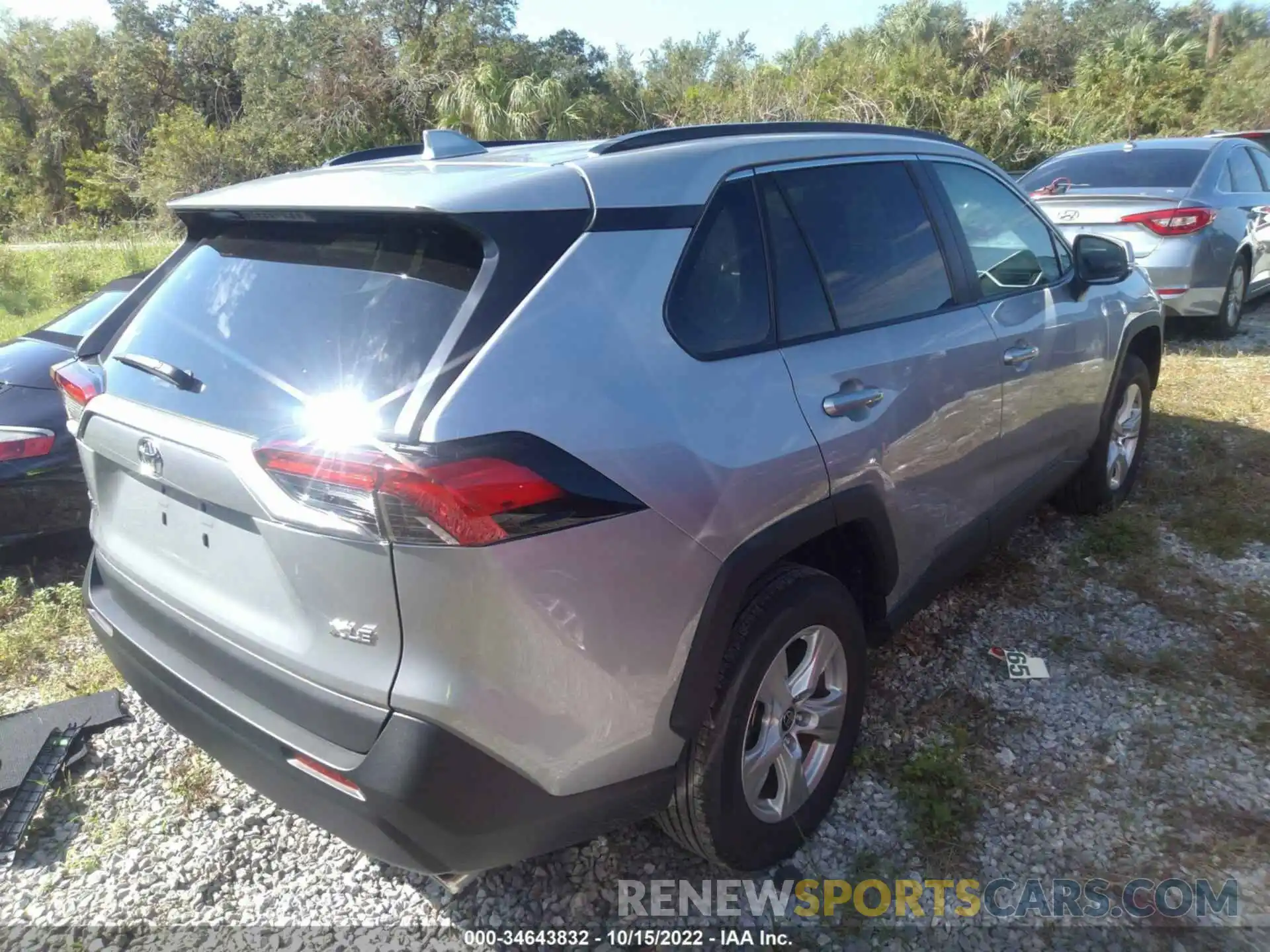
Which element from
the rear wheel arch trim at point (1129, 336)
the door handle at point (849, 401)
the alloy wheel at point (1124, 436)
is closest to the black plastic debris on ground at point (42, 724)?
the door handle at point (849, 401)

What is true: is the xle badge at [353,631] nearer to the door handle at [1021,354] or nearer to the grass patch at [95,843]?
the grass patch at [95,843]

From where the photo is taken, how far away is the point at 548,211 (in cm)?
186

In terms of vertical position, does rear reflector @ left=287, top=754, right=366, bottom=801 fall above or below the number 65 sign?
above

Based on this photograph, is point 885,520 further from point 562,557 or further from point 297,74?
point 297,74

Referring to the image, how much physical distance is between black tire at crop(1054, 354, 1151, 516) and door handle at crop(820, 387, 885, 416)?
7.08 feet

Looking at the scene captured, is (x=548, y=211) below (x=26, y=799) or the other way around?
the other way around

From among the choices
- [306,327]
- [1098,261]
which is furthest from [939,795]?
[1098,261]

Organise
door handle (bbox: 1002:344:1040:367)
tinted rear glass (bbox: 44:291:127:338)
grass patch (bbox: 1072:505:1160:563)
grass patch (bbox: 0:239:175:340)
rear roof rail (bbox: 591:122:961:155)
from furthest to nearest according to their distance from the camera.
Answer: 1. grass patch (bbox: 0:239:175:340)
2. tinted rear glass (bbox: 44:291:127:338)
3. grass patch (bbox: 1072:505:1160:563)
4. door handle (bbox: 1002:344:1040:367)
5. rear roof rail (bbox: 591:122:961:155)

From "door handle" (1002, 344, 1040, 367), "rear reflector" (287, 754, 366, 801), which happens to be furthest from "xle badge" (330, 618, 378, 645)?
"door handle" (1002, 344, 1040, 367)

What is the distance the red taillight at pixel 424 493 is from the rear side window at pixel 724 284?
1.96 ft

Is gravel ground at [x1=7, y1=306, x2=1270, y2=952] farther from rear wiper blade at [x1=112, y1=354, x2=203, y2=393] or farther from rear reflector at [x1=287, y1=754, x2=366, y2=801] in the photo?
rear wiper blade at [x1=112, y1=354, x2=203, y2=393]

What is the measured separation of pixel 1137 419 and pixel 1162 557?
2.98 feet

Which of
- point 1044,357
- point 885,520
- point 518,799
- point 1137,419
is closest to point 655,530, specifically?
point 518,799

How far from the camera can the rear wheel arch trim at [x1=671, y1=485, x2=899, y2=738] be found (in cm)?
197
